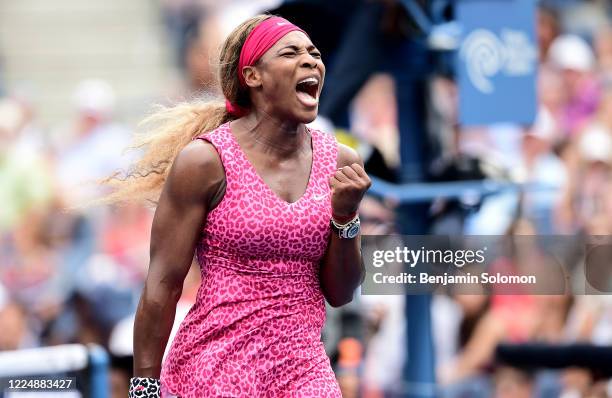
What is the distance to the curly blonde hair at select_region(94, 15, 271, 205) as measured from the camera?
354 centimetres

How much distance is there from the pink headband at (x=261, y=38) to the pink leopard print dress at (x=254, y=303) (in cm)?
26

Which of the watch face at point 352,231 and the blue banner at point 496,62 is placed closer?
the watch face at point 352,231

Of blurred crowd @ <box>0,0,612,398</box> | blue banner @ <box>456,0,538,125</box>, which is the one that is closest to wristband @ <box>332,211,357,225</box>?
blurred crowd @ <box>0,0,612,398</box>

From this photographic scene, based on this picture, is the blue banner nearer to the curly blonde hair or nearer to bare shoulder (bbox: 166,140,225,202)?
the curly blonde hair

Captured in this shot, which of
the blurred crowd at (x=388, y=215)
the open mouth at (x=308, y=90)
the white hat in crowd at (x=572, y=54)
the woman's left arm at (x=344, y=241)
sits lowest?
the blurred crowd at (x=388, y=215)

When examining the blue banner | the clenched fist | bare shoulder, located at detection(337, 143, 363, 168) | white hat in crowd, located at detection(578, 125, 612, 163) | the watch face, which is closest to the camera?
the clenched fist

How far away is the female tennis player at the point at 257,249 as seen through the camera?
126 inches

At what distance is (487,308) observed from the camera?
691 cm

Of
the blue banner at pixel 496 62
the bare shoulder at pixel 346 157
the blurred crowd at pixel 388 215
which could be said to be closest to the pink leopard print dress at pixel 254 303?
the bare shoulder at pixel 346 157

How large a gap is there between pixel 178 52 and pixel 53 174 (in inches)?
103

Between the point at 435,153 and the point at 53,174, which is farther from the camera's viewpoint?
the point at 53,174

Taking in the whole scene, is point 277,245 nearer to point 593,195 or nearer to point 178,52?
point 593,195

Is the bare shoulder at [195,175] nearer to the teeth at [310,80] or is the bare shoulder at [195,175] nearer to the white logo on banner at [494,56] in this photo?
the teeth at [310,80]

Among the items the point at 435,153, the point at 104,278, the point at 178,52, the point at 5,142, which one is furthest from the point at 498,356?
the point at 178,52
